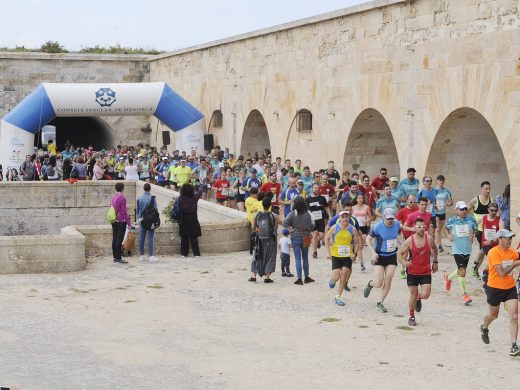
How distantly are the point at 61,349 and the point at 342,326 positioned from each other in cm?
325

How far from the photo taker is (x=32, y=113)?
27.4 meters

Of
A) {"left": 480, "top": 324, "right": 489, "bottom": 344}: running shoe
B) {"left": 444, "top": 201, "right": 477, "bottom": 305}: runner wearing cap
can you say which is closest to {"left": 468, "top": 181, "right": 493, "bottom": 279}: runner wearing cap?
{"left": 444, "top": 201, "right": 477, "bottom": 305}: runner wearing cap

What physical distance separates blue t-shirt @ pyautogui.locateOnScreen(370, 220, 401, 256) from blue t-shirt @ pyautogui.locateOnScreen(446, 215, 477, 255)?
1.22m

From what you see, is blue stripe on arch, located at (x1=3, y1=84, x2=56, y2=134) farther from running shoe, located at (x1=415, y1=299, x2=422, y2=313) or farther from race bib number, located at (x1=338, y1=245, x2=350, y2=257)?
running shoe, located at (x1=415, y1=299, x2=422, y2=313)

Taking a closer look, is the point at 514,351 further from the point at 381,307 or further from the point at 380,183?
the point at 380,183

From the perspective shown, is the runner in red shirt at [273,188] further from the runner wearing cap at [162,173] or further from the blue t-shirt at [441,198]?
the runner wearing cap at [162,173]

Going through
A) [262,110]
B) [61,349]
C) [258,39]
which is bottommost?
[61,349]

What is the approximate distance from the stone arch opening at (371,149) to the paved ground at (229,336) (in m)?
7.96

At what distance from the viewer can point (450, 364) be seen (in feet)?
30.8

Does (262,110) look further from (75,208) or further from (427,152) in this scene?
(427,152)

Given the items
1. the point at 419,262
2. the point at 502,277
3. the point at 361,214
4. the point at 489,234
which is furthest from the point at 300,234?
the point at 502,277

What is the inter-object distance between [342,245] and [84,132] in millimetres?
32006

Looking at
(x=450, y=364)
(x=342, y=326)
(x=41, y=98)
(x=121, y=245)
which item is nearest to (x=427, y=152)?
(x=121, y=245)

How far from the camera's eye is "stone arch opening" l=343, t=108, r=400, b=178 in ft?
71.6
